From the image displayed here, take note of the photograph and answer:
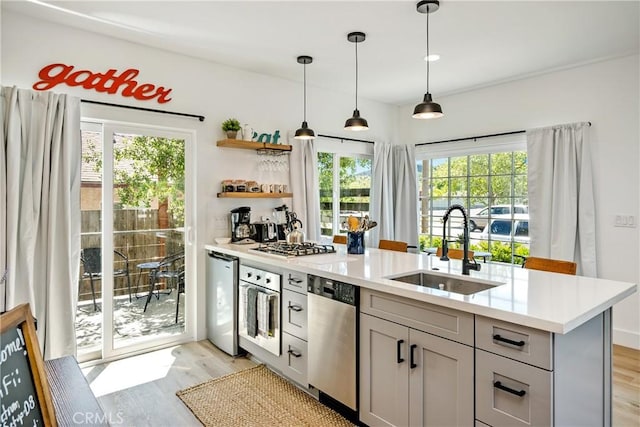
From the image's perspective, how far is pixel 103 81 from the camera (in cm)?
312

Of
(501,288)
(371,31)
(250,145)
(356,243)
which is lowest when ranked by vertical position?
(501,288)

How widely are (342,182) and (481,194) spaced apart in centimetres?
171

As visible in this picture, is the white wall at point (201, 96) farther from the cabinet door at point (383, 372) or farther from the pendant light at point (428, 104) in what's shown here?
the cabinet door at point (383, 372)

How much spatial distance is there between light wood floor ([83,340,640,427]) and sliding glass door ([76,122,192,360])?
0.25 meters

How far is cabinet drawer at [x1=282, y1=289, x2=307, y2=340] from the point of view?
2617 mm

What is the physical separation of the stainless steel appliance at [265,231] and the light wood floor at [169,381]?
3.60 feet

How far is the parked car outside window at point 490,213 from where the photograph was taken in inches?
171

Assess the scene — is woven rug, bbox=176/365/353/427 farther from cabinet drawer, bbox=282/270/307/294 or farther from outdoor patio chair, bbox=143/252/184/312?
outdoor patio chair, bbox=143/252/184/312

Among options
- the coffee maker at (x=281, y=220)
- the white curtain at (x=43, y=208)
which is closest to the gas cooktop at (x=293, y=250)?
the coffee maker at (x=281, y=220)

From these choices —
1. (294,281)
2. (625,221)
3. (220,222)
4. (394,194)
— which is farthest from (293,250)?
(625,221)

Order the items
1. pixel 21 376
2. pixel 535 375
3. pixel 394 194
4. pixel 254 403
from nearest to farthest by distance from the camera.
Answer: pixel 21 376 < pixel 535 375 < pixel 254 403 < pixel 394 194

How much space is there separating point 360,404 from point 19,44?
3.38m

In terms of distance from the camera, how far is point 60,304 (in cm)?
284

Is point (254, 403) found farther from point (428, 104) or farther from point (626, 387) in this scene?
point (626, 387)
